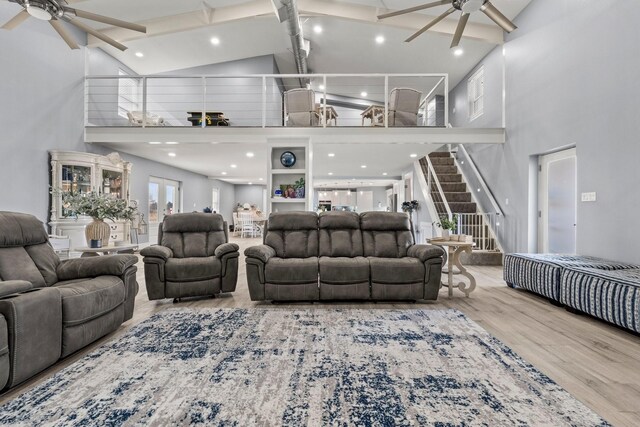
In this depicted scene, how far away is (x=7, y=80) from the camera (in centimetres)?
495

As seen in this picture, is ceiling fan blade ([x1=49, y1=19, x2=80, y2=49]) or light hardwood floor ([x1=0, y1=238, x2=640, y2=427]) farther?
ceiling fan blade ([x1=49, y1=19, x2=80, y2=49])

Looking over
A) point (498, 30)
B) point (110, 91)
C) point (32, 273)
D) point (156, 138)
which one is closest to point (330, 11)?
point (498, 30)

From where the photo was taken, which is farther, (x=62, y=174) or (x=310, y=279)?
(x=62, y=174)

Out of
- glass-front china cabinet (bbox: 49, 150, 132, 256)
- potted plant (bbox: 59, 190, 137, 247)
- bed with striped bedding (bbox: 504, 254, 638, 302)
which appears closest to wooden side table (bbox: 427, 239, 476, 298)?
bed with striped bedding (bbox: 504, 254, 638, 302)

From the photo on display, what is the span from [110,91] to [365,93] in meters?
7.49

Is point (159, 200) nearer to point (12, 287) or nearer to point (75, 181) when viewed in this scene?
point (75, 181)

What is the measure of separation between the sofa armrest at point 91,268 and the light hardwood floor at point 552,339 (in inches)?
21.1

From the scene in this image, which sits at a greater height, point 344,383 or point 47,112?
point 47,112

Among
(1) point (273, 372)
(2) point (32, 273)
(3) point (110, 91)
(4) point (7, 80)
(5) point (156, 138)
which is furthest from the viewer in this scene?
(3) point (110, 91)

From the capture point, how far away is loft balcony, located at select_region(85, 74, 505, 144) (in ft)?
21.1

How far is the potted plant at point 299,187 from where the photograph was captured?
21.8ft

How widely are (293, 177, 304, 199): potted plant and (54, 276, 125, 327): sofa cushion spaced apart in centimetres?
414

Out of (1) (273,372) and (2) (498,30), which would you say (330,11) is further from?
(1) (273,372)

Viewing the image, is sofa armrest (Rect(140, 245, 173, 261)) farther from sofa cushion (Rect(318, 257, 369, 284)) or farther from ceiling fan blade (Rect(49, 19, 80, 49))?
ceiling fan blade (Rect(49, 19, 80, 49))
